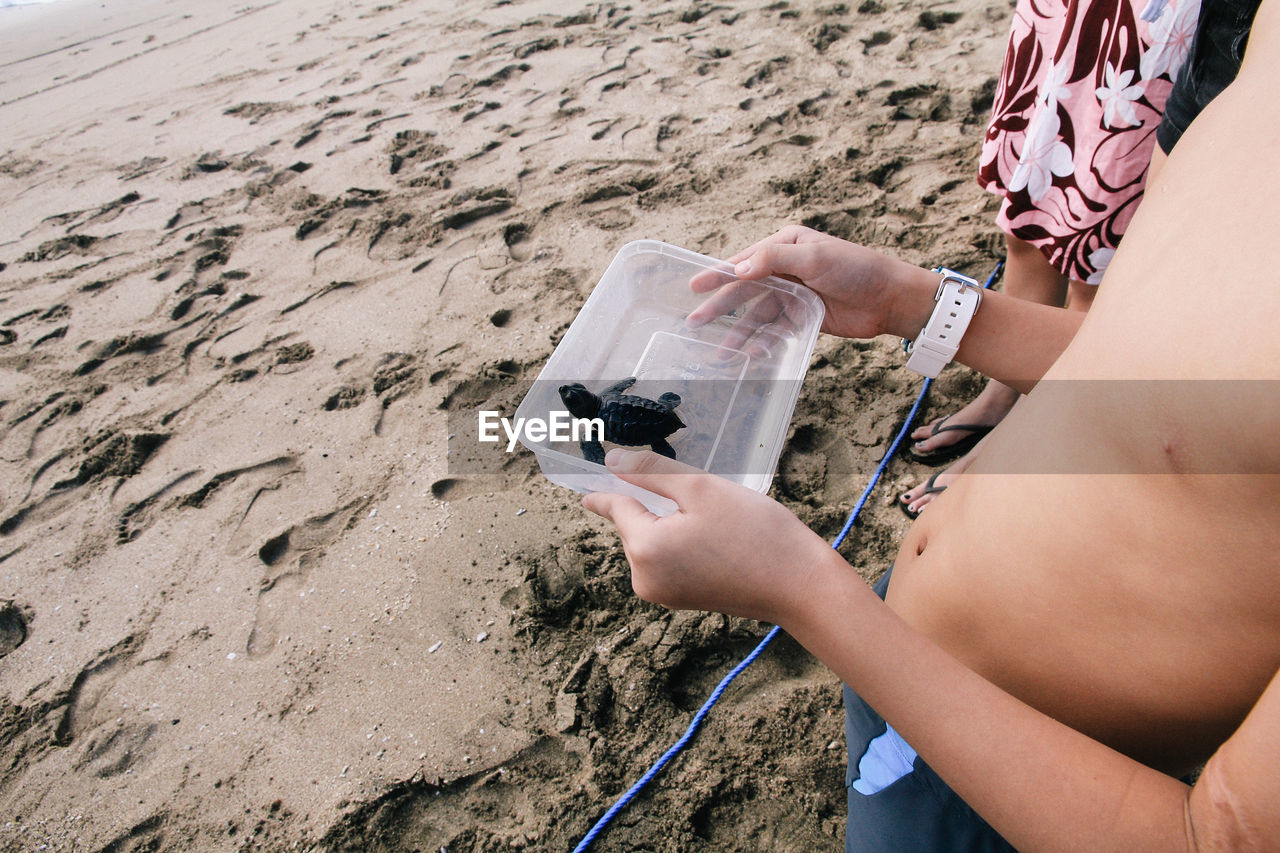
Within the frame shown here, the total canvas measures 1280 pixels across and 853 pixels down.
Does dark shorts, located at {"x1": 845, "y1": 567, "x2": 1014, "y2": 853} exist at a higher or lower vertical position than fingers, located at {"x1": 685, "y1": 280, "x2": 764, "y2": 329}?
lower

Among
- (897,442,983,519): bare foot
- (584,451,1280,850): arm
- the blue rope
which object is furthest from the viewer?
(897,442,983,519): bare foot

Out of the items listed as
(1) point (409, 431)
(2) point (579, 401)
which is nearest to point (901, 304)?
(2) point (579, 401)

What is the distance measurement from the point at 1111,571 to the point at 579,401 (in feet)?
3.44

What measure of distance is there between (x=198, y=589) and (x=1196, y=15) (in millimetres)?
2724

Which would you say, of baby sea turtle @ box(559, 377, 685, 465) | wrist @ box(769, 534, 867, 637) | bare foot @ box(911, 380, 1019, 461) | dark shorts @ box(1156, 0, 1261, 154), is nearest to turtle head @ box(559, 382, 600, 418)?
baby sea turtle @ box(559, 377, 685, 465)

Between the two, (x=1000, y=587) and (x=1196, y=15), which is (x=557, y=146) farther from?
(x=1000, y=587)

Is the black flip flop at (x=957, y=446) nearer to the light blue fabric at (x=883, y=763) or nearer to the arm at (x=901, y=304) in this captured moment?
the arm at (x=901, y=304)

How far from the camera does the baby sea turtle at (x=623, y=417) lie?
5.21 feet

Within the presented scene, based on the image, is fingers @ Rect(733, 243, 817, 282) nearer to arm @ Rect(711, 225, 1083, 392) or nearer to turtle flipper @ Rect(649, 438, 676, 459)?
arm @ Rect(711, 225, 1083, 392)

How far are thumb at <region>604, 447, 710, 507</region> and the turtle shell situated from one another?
34cm

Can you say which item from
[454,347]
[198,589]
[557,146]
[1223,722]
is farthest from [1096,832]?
[557,146]

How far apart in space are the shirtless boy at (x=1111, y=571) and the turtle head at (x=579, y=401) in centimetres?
38

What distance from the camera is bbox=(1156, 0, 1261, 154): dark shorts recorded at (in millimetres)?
1154

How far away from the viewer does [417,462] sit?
2.30 metres
